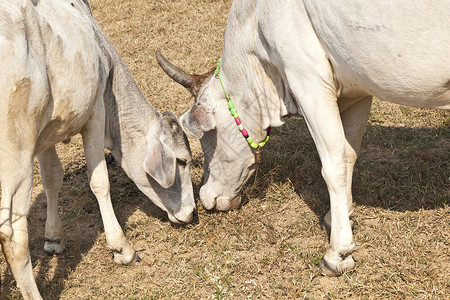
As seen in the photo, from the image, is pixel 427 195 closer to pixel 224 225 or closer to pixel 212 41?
pixel 224 225

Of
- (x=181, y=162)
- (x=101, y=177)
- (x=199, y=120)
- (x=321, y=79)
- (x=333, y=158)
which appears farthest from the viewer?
(x=181, y=162)

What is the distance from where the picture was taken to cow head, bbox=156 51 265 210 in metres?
4.88

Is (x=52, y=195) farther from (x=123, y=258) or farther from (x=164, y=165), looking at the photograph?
(x=164, y=165)

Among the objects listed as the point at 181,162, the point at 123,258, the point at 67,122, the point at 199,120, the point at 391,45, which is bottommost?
Answer: the point at 123,258

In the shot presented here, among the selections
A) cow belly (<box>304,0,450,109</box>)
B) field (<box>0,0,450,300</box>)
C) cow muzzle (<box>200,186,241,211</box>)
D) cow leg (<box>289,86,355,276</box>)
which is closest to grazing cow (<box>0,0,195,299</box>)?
cow muzzle (<box>200,186,241,211</box>)

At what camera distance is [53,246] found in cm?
483

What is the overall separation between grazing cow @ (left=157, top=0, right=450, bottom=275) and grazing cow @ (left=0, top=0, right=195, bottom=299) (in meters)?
0.36

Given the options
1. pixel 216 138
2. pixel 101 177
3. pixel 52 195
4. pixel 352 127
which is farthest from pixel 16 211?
pixel 352 127

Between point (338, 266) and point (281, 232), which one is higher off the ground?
point (338, 266)

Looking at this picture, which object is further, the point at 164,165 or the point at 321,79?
the point at 164,165

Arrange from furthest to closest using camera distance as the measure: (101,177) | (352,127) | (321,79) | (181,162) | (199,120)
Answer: (181,162) < (199,120) < (352,127) < (101,177) < (321,79)

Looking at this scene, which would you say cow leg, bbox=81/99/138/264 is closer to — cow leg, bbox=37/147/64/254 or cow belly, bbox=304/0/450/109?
cow leg, bbox=37/147/64/254

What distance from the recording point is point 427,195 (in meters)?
4.93

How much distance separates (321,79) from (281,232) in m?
1.50
